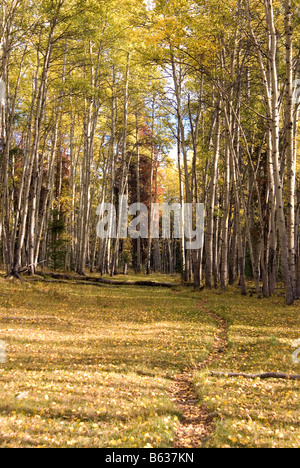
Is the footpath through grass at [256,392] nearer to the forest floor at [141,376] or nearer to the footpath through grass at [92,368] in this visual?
the forest floor at [141,376]

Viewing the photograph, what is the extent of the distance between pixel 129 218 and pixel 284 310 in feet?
86.7

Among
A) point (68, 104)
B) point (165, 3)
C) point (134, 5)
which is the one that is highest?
point (134, 5)

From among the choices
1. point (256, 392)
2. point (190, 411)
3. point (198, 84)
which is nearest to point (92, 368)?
point (190, 411)

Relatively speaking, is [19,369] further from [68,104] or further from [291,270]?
[68,104]

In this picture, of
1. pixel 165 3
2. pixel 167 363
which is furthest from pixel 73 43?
pixel 167 363

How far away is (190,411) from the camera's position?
18.5 feet

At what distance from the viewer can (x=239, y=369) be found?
24.2 ft

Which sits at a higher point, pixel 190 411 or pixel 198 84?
pixel 198 84

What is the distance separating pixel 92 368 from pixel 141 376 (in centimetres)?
93

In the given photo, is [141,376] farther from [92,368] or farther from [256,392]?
[256,392]

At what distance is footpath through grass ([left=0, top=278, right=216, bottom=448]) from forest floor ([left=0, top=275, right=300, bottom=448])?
19 mm

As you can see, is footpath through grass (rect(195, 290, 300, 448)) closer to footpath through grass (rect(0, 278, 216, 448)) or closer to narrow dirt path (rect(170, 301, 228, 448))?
narrow dirt path (rect(170, 301, 228, 448))

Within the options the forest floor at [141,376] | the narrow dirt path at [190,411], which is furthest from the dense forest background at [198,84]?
the narrow dirt path at [190,411]
